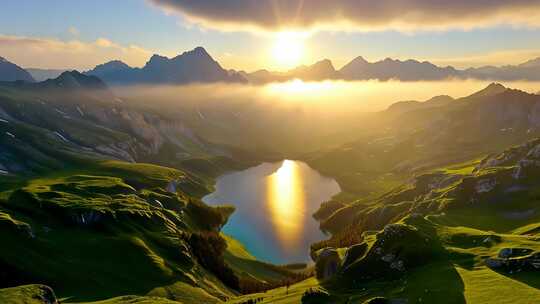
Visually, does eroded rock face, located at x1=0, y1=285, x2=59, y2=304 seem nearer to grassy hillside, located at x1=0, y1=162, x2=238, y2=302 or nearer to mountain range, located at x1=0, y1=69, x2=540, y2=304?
mountain range, located at x1=0, y1=69, x2=540, y2=304

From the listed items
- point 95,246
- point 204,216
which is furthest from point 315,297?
point 204,216

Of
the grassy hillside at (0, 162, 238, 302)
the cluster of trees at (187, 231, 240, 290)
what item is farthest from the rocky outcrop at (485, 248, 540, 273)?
the cluster of trees at (187, 231, 240, 290)

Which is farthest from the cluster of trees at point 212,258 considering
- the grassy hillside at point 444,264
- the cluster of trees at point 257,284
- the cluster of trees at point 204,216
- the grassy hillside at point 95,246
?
the cluster of trees at point 204,216

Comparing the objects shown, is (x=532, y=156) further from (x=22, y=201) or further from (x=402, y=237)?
(x=22, y=201)

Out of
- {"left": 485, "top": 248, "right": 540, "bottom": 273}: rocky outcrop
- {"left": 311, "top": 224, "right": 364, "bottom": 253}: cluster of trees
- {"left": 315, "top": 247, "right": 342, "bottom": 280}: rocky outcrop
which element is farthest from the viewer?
{"left": 311, "top": 224, "right": 364, "bottom": 253}: cluster of trees

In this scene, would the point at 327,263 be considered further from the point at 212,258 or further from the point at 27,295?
the point at 27,295

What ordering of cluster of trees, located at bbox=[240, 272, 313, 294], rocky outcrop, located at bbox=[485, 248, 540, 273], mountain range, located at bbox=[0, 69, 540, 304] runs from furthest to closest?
cluster of trees, located at bbox=[240, 272, 313, 294] → mountain range, located at bbox=[0, 69, 540, 304] → rocky outcrop, located at bbox=[485, 248, 540, 273]

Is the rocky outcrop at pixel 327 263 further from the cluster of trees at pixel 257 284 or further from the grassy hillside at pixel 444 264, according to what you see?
the cluster of trees at pixel 257 284

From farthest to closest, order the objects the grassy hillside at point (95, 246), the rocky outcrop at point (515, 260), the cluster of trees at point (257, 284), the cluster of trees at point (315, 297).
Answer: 1. the cluster of trees at point (257, 284)
2. the grassy hillside at point (95, 246)
3. the cluster of trees at point (315, 297)
4. the rocky outcrop at point (515, 260)

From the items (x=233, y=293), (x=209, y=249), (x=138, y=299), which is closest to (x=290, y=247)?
(x=209, y=249)

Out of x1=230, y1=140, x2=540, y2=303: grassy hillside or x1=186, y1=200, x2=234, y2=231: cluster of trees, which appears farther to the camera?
x1=186, y1=200, x2=234, y2=231: cluster of trees

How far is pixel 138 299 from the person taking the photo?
74.6 meters

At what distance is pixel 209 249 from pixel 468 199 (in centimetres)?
8325

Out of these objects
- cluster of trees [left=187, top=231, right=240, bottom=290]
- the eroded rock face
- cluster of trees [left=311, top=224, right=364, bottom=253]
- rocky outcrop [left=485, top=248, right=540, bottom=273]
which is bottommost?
the eroded rock face
